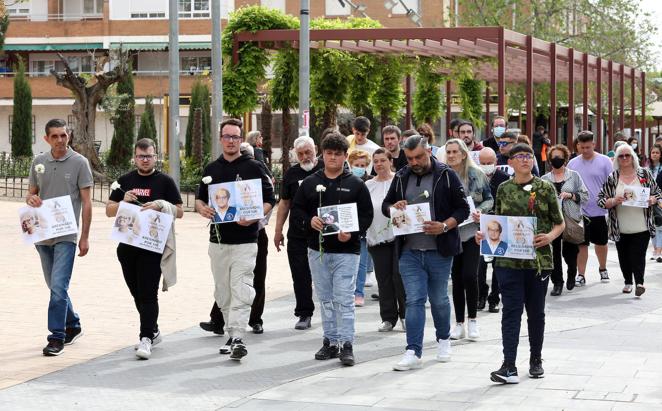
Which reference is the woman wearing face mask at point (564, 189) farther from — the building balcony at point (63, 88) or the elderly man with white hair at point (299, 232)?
the building balcony at point (63, 88)

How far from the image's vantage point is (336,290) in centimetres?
992

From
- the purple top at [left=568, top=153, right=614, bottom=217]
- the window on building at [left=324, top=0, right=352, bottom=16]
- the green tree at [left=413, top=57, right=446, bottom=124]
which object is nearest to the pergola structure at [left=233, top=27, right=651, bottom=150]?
the green tree at [left=413, top=57, right=446, bottom=124]

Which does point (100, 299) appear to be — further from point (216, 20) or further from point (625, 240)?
point (216, 20)

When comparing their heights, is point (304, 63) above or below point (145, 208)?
above

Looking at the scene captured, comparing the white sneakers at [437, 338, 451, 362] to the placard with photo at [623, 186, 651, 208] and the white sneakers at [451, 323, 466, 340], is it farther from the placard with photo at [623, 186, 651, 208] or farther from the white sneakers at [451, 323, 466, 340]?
the placard with photo at [623, 186, 651, 208]

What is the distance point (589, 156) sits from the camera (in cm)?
1509

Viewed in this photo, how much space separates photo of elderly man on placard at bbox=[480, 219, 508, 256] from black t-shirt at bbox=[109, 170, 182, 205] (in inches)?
102

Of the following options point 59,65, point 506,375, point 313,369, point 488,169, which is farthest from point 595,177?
point 59,65

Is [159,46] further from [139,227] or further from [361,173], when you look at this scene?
[139,227]

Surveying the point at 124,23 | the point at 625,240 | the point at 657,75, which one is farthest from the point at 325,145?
the point at 124,23

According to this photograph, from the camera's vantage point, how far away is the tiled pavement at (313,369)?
8328mm

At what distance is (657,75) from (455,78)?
2764 cm

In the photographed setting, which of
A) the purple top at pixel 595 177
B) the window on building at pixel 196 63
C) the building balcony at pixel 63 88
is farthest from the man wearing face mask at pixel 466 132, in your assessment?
the window on building at pixel 196 63

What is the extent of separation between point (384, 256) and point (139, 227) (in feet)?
8.85
